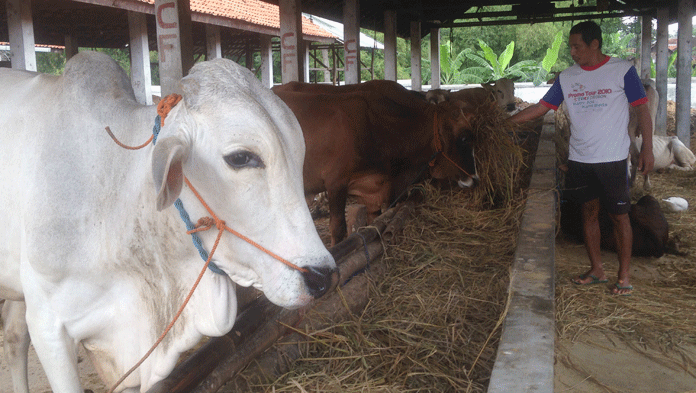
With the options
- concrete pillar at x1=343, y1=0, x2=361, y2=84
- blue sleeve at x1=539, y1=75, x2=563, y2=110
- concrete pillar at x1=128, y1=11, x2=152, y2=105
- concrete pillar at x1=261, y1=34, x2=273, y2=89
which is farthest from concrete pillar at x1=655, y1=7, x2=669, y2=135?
concrete pillar at x1=128, y1=11, x2=152, y2=105

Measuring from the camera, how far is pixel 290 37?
21.9 feet

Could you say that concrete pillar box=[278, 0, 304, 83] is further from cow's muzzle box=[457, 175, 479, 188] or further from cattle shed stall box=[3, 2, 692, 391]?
cattle shed stall box=[3, 2, 692, 391]

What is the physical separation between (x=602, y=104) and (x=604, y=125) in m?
0.13

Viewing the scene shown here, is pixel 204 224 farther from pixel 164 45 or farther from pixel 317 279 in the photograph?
pixel 164 45

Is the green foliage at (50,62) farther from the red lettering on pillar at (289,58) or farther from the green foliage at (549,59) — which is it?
the red lettering on pillar at (289,58)

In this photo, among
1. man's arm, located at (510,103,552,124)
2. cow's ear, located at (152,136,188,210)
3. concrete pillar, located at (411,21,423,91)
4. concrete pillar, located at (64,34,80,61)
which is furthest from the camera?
concrete pillar, located at (64,34,80,61)

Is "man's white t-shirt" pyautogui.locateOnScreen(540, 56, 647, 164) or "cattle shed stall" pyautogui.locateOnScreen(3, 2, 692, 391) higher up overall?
"man's white t-shirt" pyautogui.locateOnScreen(540, 56, 647, 164)

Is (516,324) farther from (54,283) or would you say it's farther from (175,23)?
(175,23)

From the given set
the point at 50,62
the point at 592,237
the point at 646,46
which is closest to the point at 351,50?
the point at 592,237

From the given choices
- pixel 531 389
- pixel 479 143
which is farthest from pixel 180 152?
pixel 479 143

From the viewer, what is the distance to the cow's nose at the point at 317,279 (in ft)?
5.39

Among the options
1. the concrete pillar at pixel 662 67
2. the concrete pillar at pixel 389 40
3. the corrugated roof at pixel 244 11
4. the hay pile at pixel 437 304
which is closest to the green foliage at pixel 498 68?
the corrugated roof at pixel 244 11

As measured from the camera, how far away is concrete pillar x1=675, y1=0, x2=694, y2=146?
427 inches

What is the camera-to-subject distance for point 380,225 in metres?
4.01
